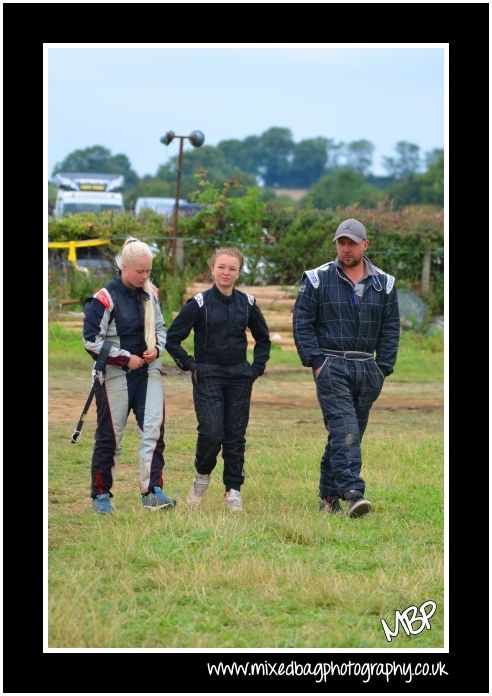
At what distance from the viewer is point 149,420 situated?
8.52 meters

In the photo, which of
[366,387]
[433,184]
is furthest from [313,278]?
[433,184]

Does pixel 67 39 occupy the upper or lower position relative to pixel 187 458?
upper

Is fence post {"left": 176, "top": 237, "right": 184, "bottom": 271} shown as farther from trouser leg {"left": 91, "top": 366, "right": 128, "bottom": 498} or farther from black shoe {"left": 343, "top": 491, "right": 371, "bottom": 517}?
black shoe {"left": 343, "top": 491, "right": 371, "bottom": 517}

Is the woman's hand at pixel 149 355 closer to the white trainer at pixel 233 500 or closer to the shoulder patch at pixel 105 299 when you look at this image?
the shoulder patch at pixel 105 299

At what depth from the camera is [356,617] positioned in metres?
Answer: 6.00

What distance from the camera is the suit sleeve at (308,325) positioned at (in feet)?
28.2

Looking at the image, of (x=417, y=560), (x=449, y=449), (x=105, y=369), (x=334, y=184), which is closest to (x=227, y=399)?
(x=105, y=369)

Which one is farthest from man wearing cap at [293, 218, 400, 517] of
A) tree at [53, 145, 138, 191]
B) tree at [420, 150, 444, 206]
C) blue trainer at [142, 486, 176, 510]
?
tree at [53, 145, 138, 191]

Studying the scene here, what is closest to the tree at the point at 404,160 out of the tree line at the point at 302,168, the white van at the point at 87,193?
the tree line at the point at 302,168

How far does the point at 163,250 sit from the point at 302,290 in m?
15.4

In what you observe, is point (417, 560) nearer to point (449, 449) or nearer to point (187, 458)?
point (449, 449)

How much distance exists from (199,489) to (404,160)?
155 metres

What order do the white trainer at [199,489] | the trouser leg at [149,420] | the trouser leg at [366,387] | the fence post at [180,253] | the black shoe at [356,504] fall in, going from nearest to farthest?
the black shoe at [356,504], the trouser leg at [149,420], the trouser leg at [366,387], the white trainer at [199,489], the fence post at [180,253]

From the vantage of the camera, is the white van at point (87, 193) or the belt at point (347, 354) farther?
the white van at point (87, 193)
